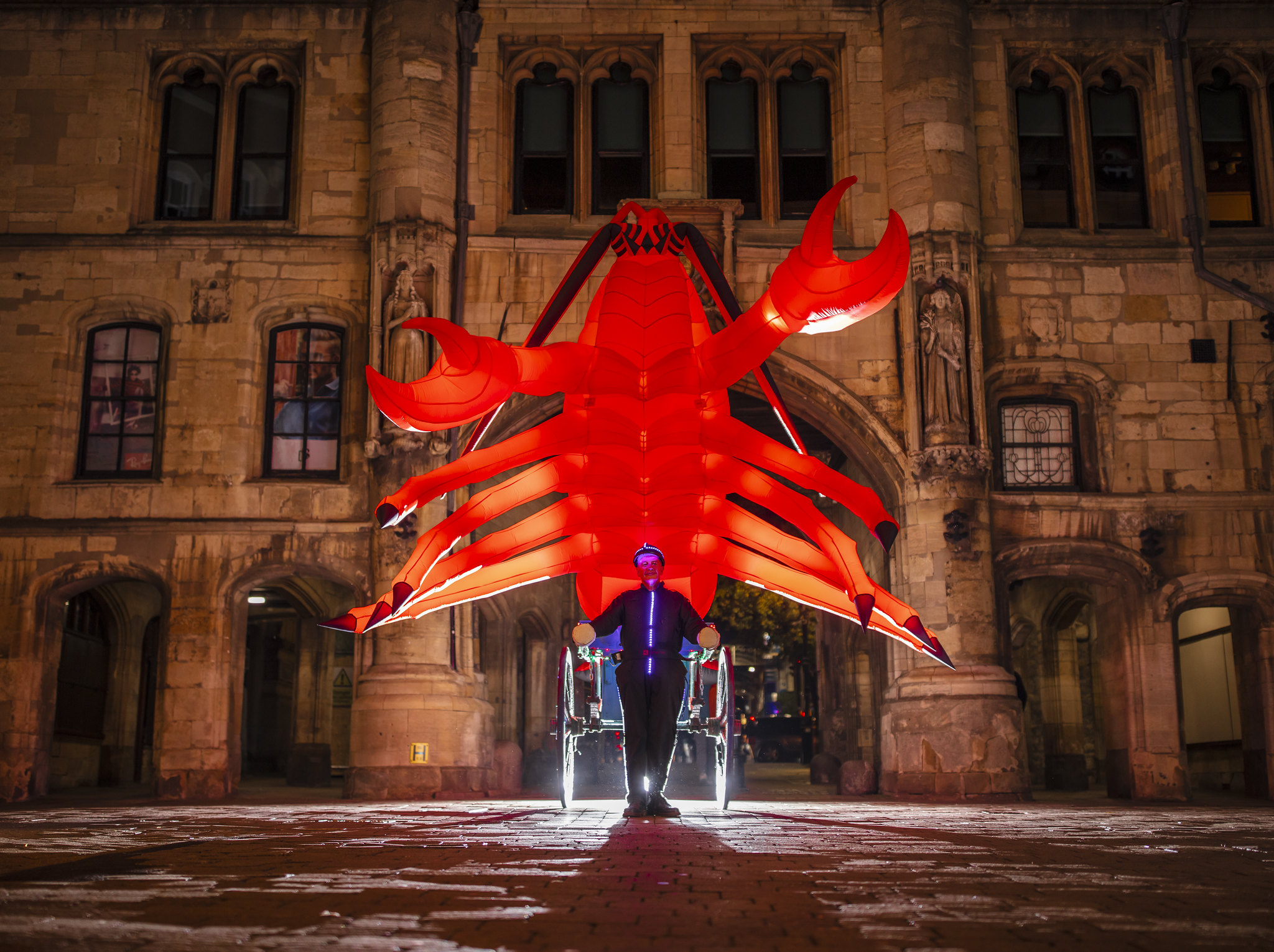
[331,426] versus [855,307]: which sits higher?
[331,426]

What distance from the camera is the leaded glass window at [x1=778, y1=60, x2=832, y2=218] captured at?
19.5 meters

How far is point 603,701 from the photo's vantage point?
10125 millimetres

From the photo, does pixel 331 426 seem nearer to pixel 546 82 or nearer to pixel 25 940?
pixel 546 82

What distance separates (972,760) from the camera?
1611 centimetres

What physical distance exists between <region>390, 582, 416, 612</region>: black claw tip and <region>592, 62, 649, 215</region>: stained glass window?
448 inches

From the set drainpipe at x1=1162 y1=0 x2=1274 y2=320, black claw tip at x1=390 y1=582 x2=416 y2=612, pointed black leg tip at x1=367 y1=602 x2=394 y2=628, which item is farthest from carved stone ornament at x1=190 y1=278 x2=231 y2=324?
drainpipe at x1=1162 y1=0 x2=1274 y2=320

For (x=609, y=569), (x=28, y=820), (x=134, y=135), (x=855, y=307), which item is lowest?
(x=28, y=820)

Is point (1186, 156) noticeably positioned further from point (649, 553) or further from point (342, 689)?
point (342, 689)

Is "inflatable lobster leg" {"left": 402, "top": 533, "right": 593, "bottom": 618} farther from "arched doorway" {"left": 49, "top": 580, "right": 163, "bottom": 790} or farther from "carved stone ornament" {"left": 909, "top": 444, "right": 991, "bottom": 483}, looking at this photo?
"arched doorway" {"left": 49, "top": 580, "right": 163, "bottom": 790}

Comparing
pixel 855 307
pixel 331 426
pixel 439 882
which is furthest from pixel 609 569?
pixel 331 426

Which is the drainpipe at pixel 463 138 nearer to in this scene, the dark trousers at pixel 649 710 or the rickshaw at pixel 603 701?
the rickshaw at pixel 603 701

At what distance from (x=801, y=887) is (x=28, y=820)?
8.42 m

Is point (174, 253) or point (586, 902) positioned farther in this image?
point (174, 253)

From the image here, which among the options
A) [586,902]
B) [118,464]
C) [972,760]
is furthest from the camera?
[118,464]
